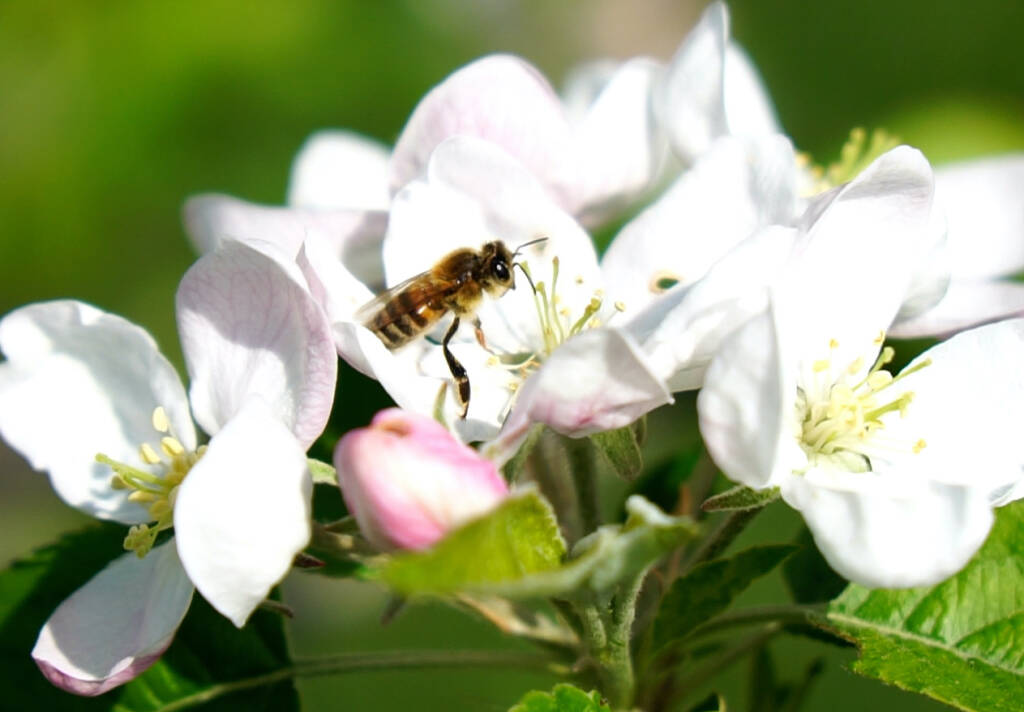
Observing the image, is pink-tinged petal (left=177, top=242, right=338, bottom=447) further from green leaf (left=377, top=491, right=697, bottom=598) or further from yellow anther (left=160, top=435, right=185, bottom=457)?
green leaf (left=377, top=491, right=697, bottom=598)

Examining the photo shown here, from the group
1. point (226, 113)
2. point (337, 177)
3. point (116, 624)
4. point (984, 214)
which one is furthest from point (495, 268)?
point (226, 113)

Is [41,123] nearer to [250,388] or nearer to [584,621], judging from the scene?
[250,388]

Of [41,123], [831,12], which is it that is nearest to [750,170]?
[41,123]

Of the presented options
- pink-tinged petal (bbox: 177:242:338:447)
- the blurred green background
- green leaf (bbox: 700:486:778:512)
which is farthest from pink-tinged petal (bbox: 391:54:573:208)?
the blurred green background

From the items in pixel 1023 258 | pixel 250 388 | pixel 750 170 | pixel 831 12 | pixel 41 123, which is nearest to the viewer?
pixel 250 388

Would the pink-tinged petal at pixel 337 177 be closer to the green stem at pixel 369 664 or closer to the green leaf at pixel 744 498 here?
the green stem at pixel 369 664

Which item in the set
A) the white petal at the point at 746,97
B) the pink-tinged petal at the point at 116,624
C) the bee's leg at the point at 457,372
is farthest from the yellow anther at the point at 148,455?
the white petal at the point at 746,97

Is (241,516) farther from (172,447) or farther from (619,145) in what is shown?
(619,145)
